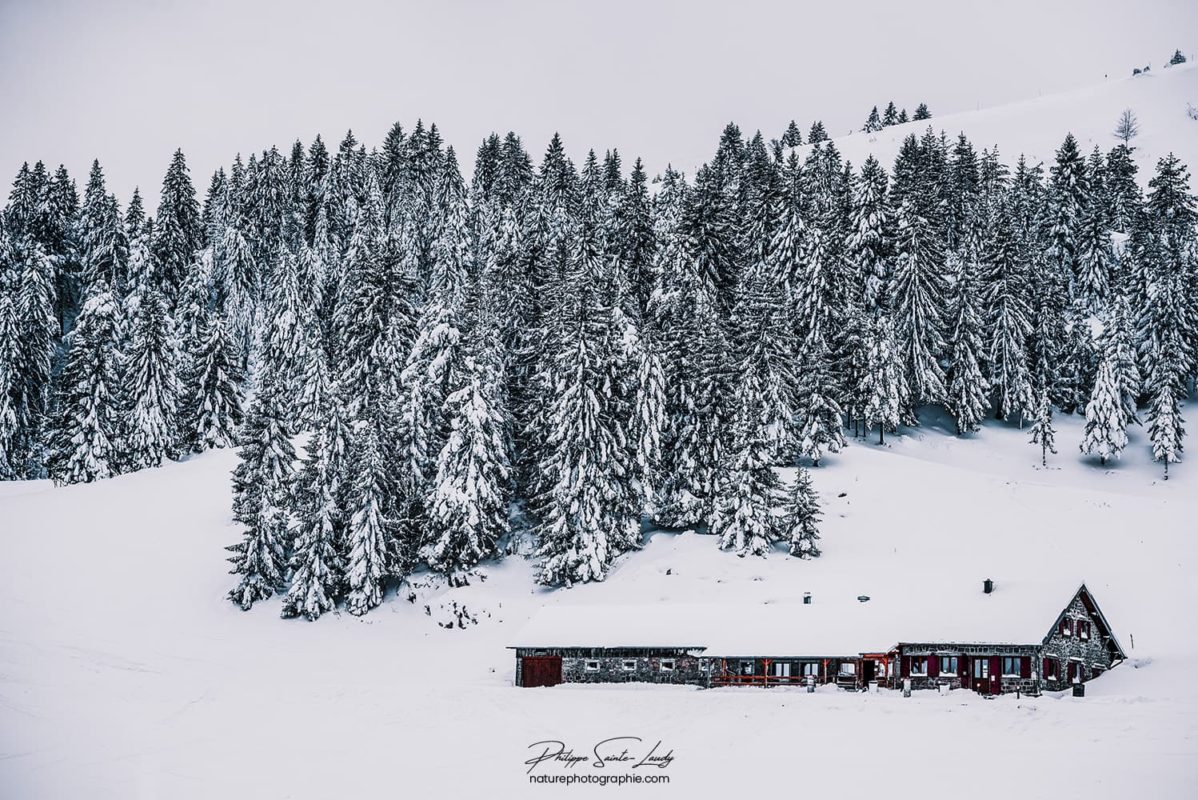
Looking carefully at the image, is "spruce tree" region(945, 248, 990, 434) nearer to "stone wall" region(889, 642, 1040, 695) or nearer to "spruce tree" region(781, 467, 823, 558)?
"spruce tree" region(781, 467, 823, 558)

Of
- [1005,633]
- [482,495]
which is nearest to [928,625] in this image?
[1005,633]

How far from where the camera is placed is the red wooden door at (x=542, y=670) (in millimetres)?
46969

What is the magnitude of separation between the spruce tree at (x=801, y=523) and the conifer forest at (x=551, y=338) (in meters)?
0.17

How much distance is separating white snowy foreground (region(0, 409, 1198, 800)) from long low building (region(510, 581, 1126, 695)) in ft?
5.53

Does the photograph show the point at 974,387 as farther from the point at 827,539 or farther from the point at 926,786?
the point at 926,786

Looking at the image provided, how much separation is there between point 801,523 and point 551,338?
18.5 meters

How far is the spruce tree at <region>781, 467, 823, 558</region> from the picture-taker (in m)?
56.1

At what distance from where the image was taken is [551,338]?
62.8 meters

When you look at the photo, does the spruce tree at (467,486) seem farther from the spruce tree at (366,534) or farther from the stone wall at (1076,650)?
the stone wall at (1076,650)

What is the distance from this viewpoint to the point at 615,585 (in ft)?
183

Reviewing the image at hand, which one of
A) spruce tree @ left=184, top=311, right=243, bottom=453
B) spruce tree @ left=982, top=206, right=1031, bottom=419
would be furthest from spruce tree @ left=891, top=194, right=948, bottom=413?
spruce tree @ left=184, top=311, right=243, bottom=453

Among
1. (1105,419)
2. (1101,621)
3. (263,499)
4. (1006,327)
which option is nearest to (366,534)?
(263,499)

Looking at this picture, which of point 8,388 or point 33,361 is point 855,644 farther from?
point 33,361

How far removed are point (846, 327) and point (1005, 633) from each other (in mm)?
33113
